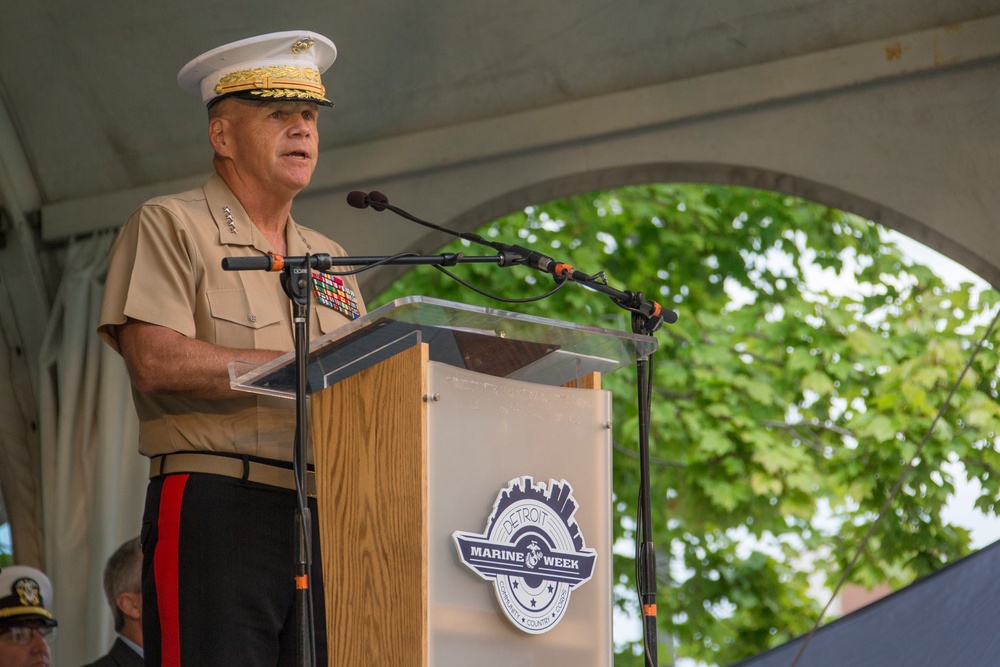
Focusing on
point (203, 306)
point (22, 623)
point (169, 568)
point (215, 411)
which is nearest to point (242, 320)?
point (203, 306)

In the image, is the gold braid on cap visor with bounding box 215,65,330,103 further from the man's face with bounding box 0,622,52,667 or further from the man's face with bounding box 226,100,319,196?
the man's face with bounding box 0,622,52,667

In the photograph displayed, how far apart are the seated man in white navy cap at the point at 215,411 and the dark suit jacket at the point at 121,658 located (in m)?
1.95

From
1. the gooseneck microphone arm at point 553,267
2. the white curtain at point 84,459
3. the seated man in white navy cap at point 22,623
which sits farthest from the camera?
the white curtain at point 84,459

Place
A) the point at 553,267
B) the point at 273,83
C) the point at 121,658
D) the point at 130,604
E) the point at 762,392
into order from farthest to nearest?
1. the point at 762,392
2. the point at 130,604
3. the point at 121,658
4. the point at 273,83
5. the point at 553,267

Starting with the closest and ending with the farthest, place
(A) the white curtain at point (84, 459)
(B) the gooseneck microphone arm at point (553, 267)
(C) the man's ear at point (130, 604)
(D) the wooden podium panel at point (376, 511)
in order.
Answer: (D) the wooden podium panel at point (376, 511)
(B) the gooseneck microphone arm at point (553, 267)
(C) the man's ear at point (130, 604)
(A) the white curtain at point (84, 459)

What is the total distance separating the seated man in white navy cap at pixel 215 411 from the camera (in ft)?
7.11

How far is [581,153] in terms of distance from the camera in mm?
4445

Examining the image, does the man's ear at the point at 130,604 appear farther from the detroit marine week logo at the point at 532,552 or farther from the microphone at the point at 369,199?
the detroit marine week logo at the point at 532,552

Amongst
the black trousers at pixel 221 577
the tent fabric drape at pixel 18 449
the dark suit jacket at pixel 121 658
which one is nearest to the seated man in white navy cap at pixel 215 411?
the black trousers at pixel 221 577

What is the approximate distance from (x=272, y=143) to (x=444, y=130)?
2137 millimetres

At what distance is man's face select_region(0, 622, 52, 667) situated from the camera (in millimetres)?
4484

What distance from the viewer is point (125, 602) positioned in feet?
14.2

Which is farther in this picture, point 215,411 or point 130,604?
point 130,604

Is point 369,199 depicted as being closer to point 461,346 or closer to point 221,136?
point 461,346
